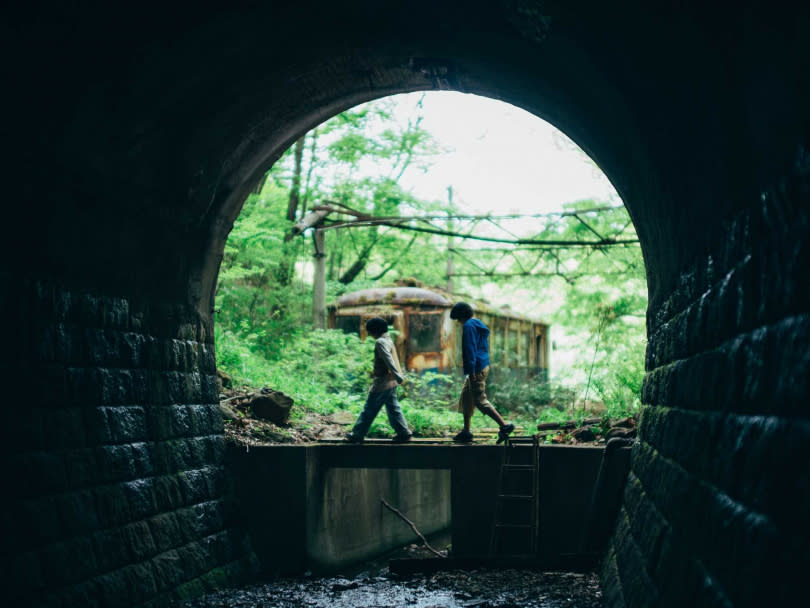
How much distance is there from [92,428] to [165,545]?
1567mm

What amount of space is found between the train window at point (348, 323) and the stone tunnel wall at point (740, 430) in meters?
14.1

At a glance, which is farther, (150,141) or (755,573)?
(150,141)

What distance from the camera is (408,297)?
61.8 ft

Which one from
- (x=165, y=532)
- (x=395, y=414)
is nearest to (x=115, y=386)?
(x=165, y=532)

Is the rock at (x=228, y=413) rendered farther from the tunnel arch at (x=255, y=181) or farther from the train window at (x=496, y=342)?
the train window at (x=496, y=342)

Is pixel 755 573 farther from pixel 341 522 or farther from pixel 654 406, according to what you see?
pixel 341 522

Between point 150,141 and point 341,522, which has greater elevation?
point 150,141

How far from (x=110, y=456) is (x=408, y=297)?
12.6 meters

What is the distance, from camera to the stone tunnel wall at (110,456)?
5539 millimetres

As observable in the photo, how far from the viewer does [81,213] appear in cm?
648

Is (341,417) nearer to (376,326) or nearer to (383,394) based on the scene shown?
(383,394)

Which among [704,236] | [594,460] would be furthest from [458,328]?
[704,236]

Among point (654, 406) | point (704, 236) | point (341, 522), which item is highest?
point (704, 236)

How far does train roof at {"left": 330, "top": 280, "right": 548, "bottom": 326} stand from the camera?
18781 mm
